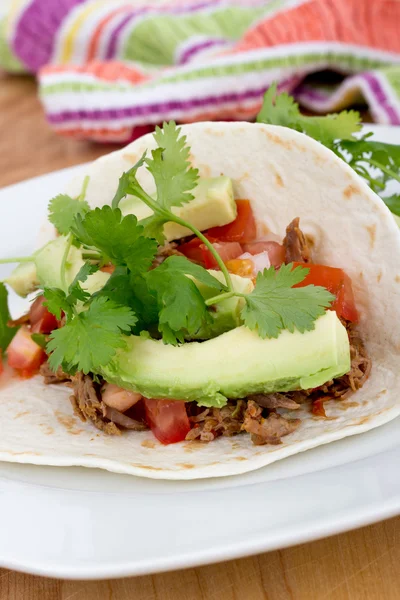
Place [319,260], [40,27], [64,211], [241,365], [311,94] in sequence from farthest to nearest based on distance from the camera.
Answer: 1. [40,27]
2. [311,94]
3. [64,211]
4. [319,260]
5. [241,365]

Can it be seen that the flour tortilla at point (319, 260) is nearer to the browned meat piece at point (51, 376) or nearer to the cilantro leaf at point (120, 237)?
the browned meat piece at point (51, 376)

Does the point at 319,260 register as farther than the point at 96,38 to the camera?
No

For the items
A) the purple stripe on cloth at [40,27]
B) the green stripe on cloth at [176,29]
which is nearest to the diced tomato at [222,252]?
the green stripe on cloth at [176,29]

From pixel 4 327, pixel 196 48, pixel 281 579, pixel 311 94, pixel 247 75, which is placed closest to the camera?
pixel 281 579

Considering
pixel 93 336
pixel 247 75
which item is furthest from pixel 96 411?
pixel 247 75

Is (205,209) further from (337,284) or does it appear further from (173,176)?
(337,284)

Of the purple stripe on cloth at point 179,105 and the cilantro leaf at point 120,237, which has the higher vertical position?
the cilantro leaf at point 120,237

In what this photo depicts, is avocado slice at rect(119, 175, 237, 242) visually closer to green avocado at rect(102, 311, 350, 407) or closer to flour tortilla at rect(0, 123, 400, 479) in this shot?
flour tortilla at rect(0, 123, 400, 479)
